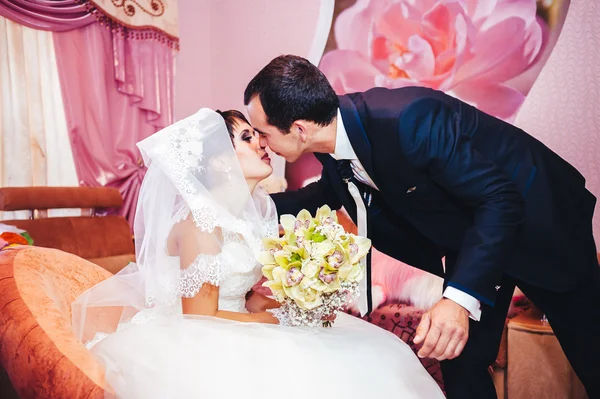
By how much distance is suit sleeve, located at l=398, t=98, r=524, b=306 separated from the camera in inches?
51.1

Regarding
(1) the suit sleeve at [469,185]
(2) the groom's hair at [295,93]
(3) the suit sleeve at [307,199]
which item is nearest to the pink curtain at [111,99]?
(3) the suit sleeve at [307,199]

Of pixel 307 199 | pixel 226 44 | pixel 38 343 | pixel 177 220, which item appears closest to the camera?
pixel 38 343

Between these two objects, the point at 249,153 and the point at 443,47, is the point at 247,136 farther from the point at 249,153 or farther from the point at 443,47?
the point at 443,47

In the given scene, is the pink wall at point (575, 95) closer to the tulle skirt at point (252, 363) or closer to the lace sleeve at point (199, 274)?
the tulle skirt at point (252, 363)

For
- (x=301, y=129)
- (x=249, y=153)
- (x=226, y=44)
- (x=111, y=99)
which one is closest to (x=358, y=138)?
(x=301, y=129)

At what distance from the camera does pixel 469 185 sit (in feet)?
4.55

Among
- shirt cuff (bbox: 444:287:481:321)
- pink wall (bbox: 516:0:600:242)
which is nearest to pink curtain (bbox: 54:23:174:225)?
pink wall (bbox: 516:0:600:242)

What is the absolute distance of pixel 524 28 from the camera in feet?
10.3

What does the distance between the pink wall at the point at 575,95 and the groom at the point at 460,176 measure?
5.18ft

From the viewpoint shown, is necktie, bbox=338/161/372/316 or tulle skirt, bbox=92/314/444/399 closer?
tulle skirt, bbox=92/314/444/399

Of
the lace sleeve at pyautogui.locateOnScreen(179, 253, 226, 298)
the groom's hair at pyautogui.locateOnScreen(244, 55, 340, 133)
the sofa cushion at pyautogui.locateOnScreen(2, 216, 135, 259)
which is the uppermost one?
the groom's hair at pyautogui.locateOnScreen(244, 55, 340, 133)

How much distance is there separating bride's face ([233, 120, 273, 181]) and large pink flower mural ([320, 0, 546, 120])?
2.01 meters

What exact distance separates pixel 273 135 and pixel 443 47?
7.06 ft

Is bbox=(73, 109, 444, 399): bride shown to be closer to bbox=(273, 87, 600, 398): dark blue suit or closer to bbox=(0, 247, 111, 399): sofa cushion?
bbox=(0, 247, 111, 399): sofa cushion
